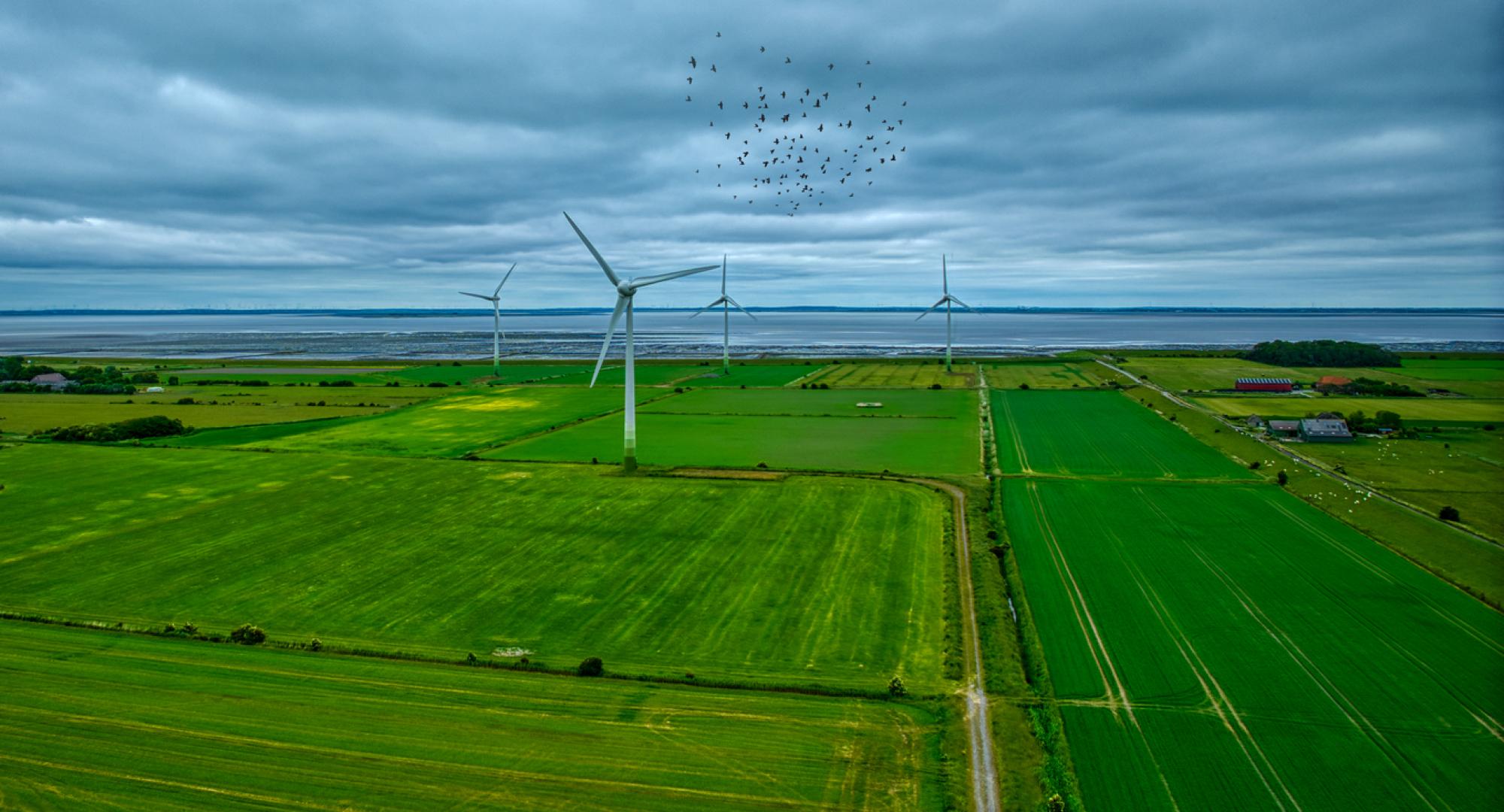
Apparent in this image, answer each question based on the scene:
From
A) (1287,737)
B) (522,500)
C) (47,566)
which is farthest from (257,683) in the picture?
(1287,737)

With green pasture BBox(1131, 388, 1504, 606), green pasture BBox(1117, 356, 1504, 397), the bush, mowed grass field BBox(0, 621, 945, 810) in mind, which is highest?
green pasture BBox(1117, 356, 1504, 397)

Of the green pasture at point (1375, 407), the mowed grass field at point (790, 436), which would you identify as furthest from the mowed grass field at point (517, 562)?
the green pasture at point (1375, 407)

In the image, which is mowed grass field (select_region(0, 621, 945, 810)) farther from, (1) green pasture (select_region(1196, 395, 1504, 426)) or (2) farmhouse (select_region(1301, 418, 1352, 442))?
(1) green pasture (select_region(1196, 395, 1504, 426))

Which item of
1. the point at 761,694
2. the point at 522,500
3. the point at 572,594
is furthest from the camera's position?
the point at 522,500

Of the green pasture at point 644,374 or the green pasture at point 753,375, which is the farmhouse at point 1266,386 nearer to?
the green pasture at point 753,375

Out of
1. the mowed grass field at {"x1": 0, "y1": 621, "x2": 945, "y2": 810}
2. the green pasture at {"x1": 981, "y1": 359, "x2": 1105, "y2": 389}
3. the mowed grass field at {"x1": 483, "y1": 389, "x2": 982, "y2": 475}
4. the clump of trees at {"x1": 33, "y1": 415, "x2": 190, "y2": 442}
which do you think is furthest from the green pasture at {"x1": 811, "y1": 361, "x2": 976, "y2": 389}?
the mowed grass field at {"x1": 0, "y1": 621, "x2": 945, "y2": 810}

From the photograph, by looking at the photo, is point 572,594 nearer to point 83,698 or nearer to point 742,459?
point 83,698

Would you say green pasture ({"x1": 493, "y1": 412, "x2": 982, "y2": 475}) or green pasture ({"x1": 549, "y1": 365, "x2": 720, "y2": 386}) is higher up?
green pasture ({"x1": 549, "y1": 365, "x2": 720, "y2": 386})
